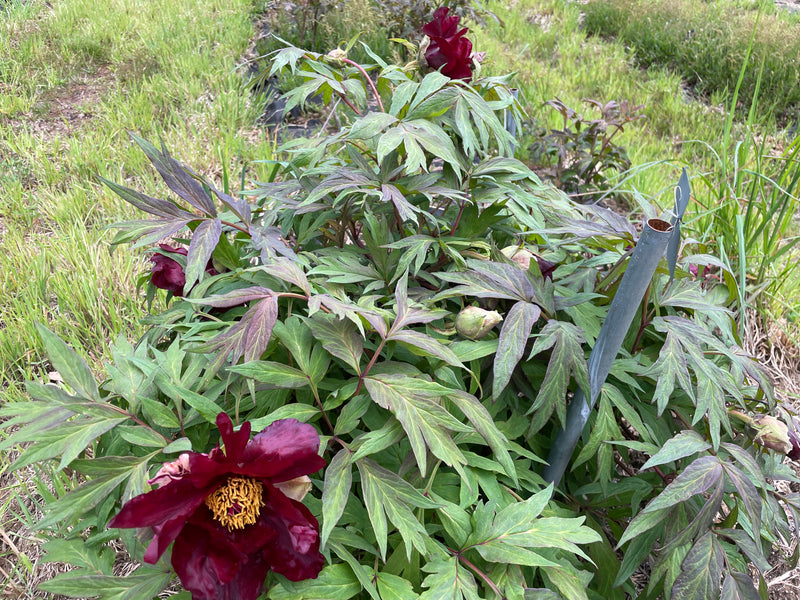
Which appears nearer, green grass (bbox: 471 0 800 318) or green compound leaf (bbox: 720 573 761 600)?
green compound leaf (bbox: 720 573 761 600)

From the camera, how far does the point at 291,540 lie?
0.76 m

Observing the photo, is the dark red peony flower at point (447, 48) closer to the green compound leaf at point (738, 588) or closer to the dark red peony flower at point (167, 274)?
the dark red peony flower at point (167, 274)

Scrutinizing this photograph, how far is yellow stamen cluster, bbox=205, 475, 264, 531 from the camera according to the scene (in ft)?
2.44

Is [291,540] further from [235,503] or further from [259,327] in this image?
[259,327]

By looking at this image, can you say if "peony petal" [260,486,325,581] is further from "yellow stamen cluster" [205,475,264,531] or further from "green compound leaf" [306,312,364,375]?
"green compound leaf" [306,312,364,375]

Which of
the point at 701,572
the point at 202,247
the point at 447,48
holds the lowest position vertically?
the point at 701,572

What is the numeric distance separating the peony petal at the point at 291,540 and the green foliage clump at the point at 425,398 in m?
0.03

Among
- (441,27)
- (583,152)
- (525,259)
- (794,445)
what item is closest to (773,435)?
(794,445)

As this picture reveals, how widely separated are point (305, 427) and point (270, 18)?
4.18 metres

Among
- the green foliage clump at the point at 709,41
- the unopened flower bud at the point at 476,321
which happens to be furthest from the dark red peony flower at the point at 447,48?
the green foliage clump at the point at 709,41

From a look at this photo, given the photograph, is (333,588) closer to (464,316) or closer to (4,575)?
(464,316)

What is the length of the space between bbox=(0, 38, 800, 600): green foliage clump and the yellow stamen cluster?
0.10 meters

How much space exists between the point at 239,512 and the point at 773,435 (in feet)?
2.82

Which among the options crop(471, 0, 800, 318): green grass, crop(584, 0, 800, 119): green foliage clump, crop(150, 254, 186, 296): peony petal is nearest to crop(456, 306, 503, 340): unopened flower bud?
crop(150, 254, 186, 296): peony petal
